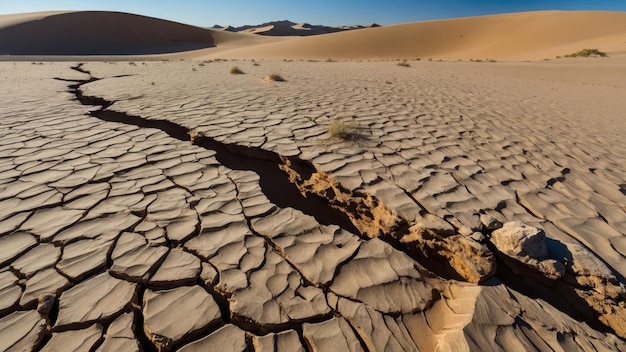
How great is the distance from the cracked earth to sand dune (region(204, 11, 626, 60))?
21329 mm

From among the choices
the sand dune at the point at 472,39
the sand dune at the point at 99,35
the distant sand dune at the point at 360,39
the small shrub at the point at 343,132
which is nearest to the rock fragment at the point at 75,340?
the small shrub at the point at 343,132

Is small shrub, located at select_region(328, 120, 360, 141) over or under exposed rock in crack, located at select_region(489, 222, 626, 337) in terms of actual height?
over

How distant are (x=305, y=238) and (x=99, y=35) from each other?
38.2 metres

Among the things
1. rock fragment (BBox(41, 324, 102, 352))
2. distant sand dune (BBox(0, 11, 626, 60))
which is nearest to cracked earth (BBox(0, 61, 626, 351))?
rock fragment (BBox(41, 324, 102, 352))

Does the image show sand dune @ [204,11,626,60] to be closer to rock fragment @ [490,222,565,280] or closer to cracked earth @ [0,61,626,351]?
cracked earth @ [0,61,626,351]

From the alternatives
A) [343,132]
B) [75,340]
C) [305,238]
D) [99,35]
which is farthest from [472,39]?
[99,35]

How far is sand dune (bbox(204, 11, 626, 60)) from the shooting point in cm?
2378

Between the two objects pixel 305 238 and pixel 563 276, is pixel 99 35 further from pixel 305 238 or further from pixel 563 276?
pixel 563 276

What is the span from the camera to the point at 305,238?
1.95m

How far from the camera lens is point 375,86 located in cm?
710

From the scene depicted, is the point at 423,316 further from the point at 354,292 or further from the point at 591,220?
the point at 591,220

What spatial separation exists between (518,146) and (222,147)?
125 inches

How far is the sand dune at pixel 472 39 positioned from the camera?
936 inches

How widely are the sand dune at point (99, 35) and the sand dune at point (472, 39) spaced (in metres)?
10.8
